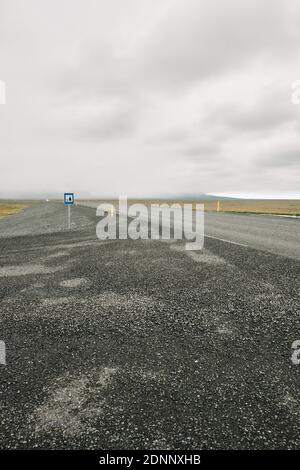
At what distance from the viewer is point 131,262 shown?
800 cm

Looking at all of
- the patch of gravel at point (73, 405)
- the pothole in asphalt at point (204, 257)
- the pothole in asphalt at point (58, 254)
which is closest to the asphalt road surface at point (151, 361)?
the patch of gravel at point (73, 405)

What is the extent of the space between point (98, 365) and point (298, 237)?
11.5 m

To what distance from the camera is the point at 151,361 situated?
3.10m

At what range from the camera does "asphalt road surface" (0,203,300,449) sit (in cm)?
219

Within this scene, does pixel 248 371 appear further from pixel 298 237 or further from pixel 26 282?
pixel 298 237

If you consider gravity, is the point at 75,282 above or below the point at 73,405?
above

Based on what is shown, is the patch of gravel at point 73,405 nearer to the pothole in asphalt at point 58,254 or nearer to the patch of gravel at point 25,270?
the patch of gravel at point 25,270

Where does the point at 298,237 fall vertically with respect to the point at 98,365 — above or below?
above

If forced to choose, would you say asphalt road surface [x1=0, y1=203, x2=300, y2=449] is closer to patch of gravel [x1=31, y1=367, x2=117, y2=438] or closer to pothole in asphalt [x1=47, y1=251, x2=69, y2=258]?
patch of gravel [x1=31, y1=367, x2=117, y2=438]

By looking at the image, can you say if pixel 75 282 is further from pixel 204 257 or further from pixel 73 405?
pixel 204 257

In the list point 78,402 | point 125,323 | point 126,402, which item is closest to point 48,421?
point 78,402

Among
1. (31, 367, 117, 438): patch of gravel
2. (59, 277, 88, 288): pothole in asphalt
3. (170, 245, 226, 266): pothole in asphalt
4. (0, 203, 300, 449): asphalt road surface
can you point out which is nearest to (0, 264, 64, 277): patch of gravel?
(0, 203, 300, 449): asphalt road surface

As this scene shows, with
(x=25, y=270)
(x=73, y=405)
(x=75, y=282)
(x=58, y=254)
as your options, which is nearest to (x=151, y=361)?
(x=73, y=405)
